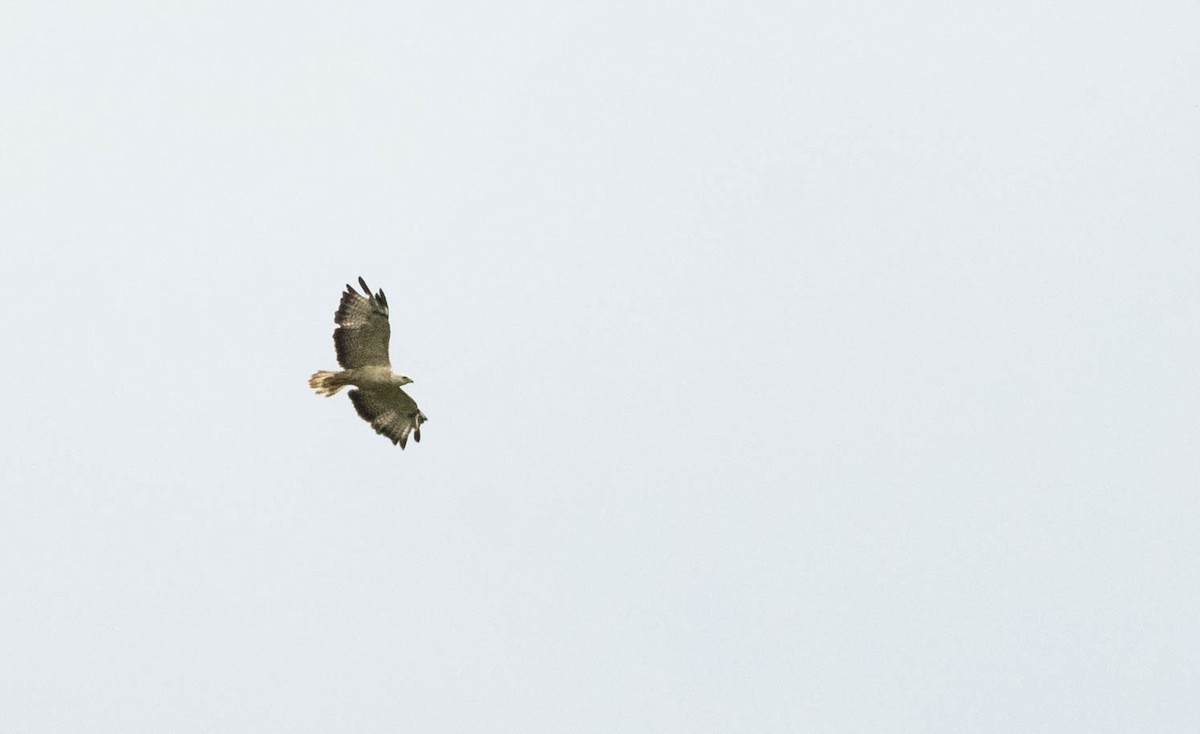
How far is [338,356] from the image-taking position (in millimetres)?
35438

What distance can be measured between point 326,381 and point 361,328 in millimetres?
1255

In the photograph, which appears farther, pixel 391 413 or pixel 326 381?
pixel 391 413

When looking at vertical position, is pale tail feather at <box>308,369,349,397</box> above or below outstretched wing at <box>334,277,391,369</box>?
below

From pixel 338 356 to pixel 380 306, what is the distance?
4.25 ft

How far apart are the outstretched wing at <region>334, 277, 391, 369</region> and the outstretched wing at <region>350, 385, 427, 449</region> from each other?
103cm

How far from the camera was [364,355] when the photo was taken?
35.5 metres

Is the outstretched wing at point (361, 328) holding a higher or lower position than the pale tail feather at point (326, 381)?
higher

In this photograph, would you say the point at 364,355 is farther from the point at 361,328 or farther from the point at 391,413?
the point at 391,413

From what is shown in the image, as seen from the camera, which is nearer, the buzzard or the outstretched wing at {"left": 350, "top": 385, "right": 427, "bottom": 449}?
the buzzard

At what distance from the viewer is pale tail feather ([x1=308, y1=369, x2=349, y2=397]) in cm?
3541

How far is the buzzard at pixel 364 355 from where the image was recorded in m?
35.2

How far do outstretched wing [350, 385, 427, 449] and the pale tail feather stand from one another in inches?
29.7

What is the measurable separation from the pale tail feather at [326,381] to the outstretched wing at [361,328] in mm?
252

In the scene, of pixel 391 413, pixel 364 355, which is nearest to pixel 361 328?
pixel 364 355
